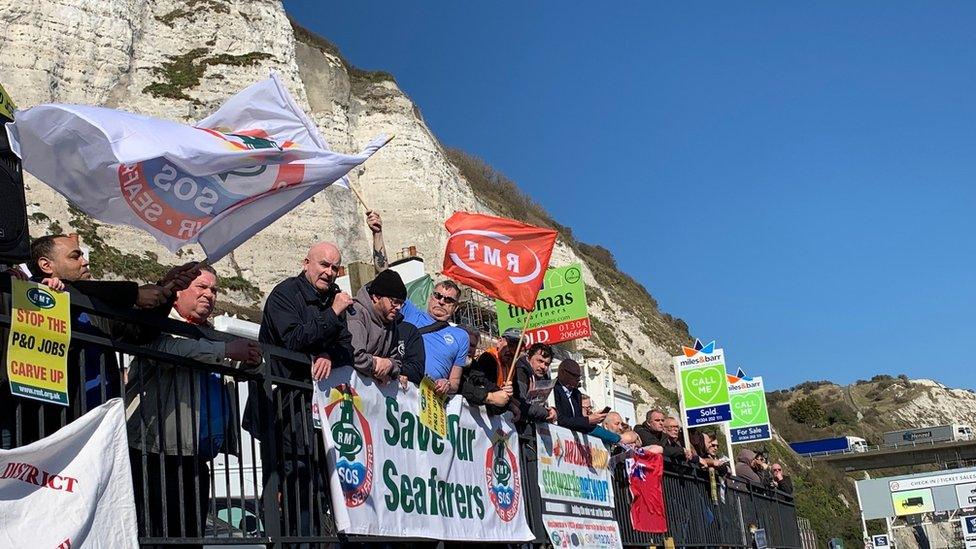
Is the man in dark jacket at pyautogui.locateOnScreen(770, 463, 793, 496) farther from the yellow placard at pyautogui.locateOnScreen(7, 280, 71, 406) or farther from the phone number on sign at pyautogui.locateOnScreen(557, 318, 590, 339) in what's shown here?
the phone number on sign at pyautogui.locateOnScreen(557, 318, 590, 339)

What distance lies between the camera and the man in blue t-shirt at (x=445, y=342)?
25.9 feet

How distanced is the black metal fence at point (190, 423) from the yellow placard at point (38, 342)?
64mm

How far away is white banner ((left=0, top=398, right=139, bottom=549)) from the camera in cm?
423

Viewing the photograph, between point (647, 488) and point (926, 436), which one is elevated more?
point (926, 436)

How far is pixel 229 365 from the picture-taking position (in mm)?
5852

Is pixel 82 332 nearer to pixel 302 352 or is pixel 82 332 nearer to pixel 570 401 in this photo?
pixel 302 352

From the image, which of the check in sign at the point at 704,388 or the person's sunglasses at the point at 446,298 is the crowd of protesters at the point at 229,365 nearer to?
the person's sunglasses at the point at 446,298

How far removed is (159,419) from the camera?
5309 millimetres

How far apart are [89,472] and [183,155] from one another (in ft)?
6.12

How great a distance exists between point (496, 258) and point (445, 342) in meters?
1.46

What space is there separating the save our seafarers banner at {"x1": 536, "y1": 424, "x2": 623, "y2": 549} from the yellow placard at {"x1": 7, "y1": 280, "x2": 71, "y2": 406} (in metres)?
5.06

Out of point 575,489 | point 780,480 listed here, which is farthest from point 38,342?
point 780,480

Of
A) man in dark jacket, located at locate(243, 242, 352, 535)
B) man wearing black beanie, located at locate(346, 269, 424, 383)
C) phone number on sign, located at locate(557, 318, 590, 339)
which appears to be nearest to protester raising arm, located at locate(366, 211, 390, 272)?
man wearing black beanie, located at locate(346, 269, 424, 383)

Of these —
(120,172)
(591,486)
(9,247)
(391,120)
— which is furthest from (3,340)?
(391,120)
